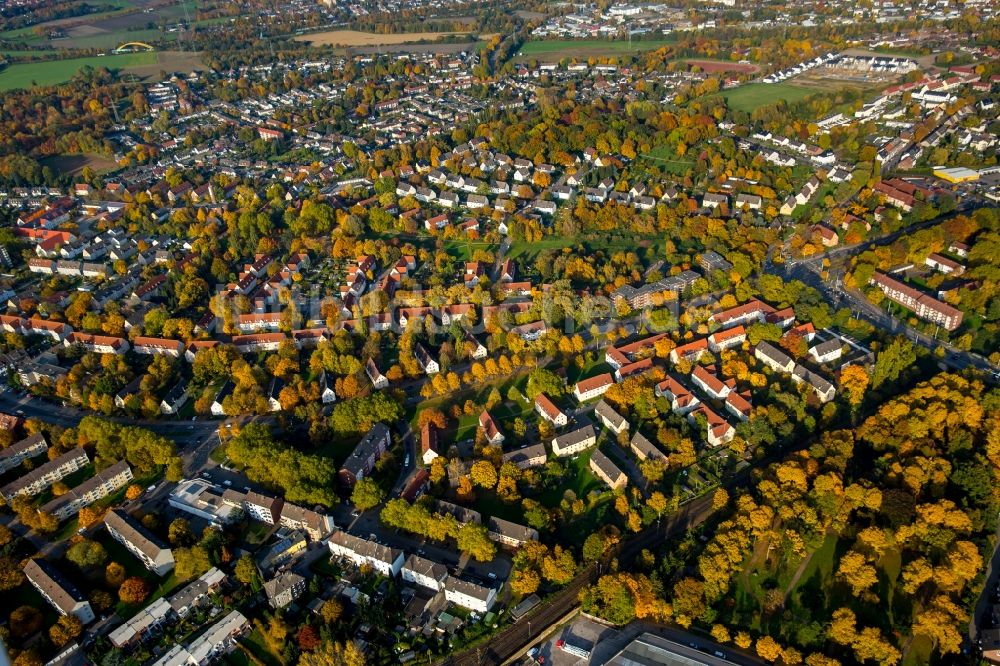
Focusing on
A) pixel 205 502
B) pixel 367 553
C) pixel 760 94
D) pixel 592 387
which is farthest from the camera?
pixel 760 94

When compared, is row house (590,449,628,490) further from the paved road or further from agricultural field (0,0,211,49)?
agricultural field (0,0,211,49)

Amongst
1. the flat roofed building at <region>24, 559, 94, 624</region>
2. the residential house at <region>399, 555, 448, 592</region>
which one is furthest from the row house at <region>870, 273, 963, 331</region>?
the flat roofed building at <region>24, 559, 94, 624</region>

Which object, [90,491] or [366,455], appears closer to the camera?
[90,491]

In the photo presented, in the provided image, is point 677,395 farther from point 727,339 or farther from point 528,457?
point 528,457

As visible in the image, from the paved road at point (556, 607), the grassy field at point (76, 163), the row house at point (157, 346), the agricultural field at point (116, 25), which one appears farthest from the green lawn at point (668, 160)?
the agricultural field at point (116, 25)

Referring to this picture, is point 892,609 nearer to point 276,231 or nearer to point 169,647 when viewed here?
point 169,647

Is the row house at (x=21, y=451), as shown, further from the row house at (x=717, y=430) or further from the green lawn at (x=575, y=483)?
the row house at (x=717, y=430)

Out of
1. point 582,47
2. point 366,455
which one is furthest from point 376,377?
point 582,47
